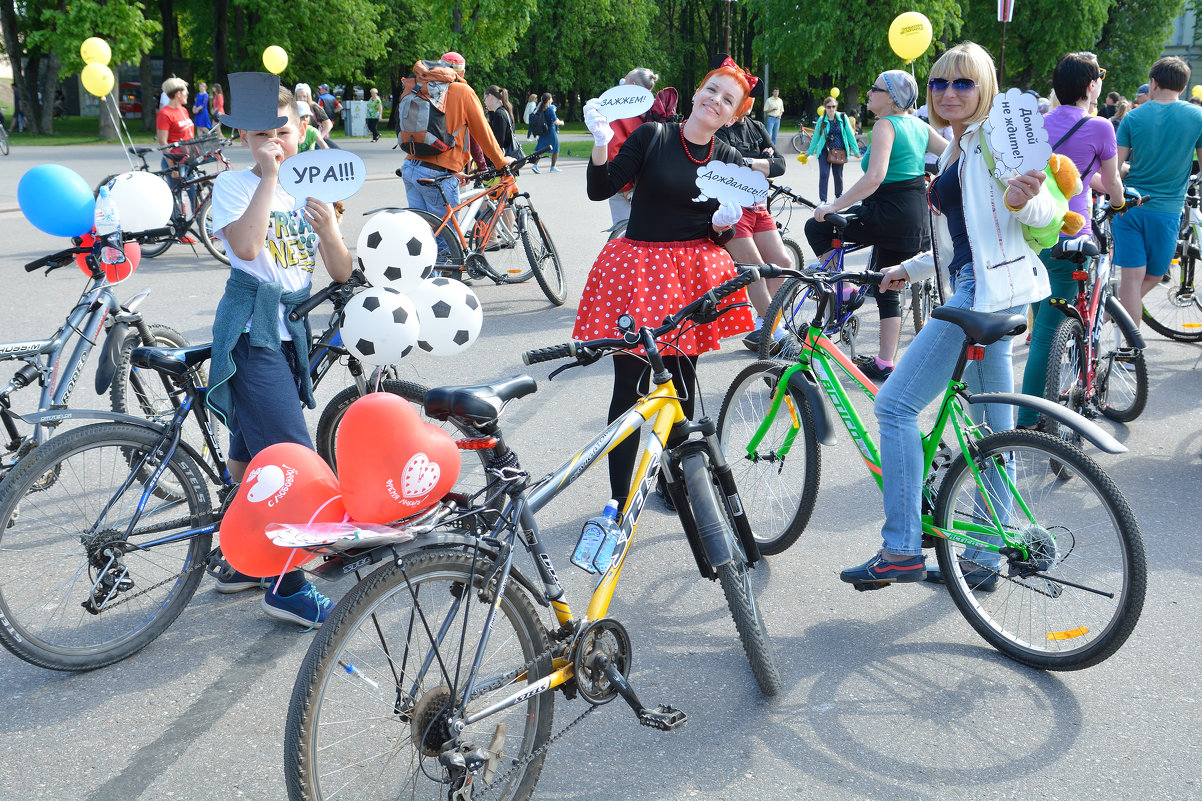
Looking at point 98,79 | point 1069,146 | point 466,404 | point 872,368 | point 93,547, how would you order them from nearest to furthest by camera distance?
point 466,404 < point 93,547 < point 1069,146 < point 872,368 < point 98,79

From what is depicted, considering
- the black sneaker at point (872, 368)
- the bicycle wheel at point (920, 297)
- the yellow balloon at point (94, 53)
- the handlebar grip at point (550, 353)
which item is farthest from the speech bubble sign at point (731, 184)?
the yellow balloon at point (94, 53)

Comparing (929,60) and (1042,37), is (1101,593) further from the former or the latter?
(1042,37)

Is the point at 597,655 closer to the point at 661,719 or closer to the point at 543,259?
the point at 661,719

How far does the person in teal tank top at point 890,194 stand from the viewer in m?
6.41

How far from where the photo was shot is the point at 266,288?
138 inches

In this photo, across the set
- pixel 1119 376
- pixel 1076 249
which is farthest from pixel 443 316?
pixel 1119 376

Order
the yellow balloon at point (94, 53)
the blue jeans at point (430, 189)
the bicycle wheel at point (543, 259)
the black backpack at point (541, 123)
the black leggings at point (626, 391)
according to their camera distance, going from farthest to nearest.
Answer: the black backpack at point (541, 123)
the blue jeans at point (430, 189)
the bicycle wheel at point (543, 259)
the yellow balloon at point (94, 53)
the black leggings at point (626, 391)

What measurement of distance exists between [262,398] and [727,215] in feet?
6.30

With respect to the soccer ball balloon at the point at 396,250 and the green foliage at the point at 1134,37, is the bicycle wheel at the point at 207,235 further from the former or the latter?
the green foliage at the point at 1134,37

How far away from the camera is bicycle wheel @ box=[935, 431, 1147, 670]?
3182 mm

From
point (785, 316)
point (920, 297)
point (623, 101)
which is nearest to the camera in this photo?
point (623, 101)

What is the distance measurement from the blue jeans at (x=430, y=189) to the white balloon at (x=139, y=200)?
4.41 m

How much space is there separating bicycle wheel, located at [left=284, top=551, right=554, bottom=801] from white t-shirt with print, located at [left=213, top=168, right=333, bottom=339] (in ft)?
5.12

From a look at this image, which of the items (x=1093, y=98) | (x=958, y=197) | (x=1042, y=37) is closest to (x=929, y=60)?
(x=1042, y=37)
